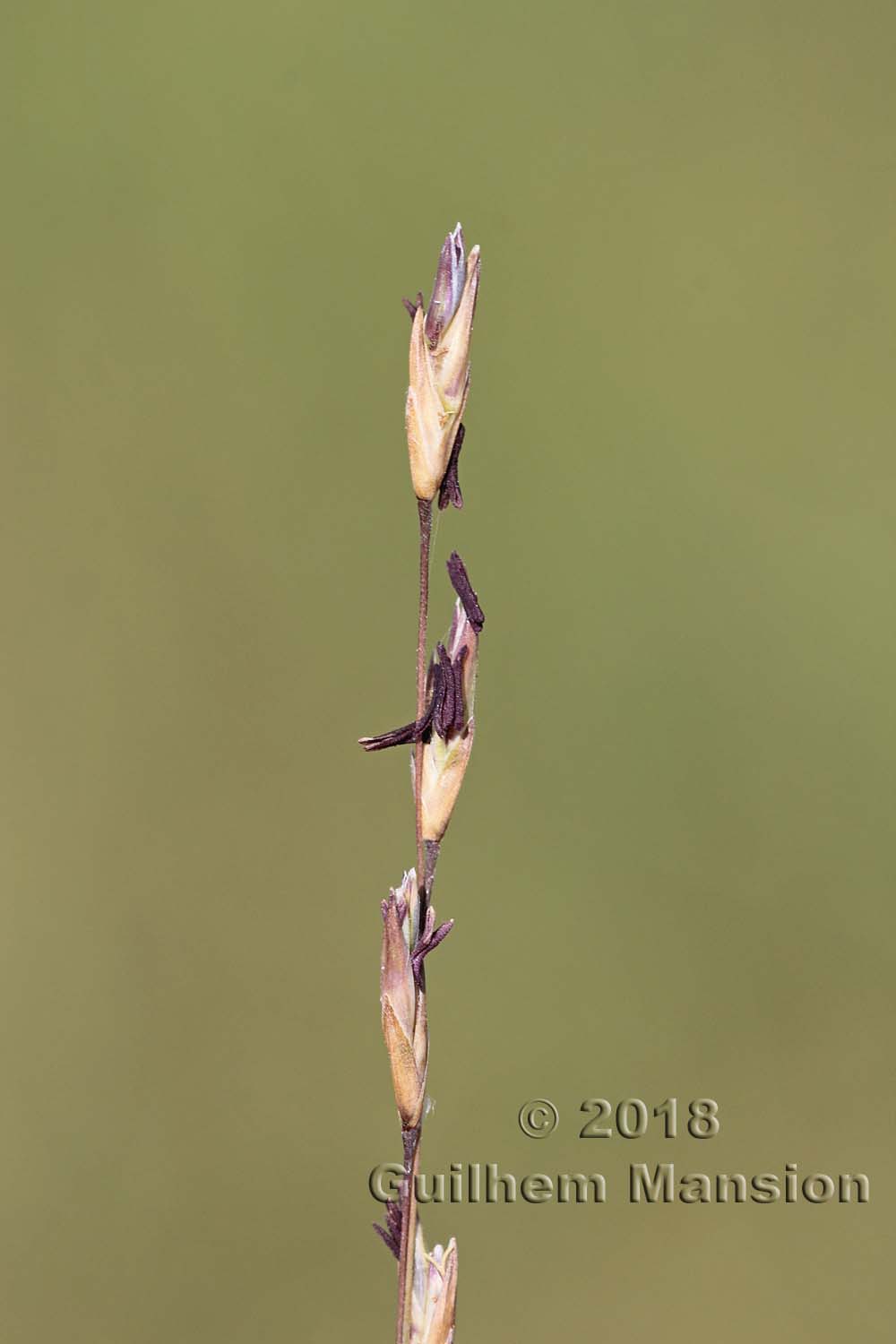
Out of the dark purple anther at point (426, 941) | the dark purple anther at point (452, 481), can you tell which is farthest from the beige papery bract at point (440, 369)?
the dark purple anther at point (426, 941)

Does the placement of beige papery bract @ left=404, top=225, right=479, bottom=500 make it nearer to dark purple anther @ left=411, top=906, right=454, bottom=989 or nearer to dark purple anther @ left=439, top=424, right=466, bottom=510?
dark purple anther @ left=439, top=424, right=466, bottom=510

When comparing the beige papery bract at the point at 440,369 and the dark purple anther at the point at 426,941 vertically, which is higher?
the beige papery bract at the point at 440,369

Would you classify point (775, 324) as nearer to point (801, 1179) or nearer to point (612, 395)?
point (612, 395)

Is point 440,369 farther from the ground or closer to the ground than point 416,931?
farther from the ground

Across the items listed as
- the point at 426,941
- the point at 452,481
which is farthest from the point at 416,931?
the point at 452,481

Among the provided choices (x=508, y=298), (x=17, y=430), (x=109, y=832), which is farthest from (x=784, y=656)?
Answer: (x=17, y=430)

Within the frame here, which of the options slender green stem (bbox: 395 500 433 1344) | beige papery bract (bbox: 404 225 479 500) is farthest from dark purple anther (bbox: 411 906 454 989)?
beige papery bract (bbox: 404 225 479 500)

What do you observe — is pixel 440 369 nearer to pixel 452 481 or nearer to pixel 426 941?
pixel 452 481

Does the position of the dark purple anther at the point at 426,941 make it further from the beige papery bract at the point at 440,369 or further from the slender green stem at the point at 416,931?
the beige papery bract at the point at 440,369

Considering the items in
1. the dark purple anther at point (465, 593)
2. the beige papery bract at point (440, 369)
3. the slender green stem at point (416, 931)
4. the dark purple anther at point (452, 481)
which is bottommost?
the slender green stem at point (416, 931)

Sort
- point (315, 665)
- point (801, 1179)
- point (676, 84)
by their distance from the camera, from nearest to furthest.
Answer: point (801, 1179), point (315, 665), point (676, 84)

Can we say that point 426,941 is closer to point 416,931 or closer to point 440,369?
point 416,931
